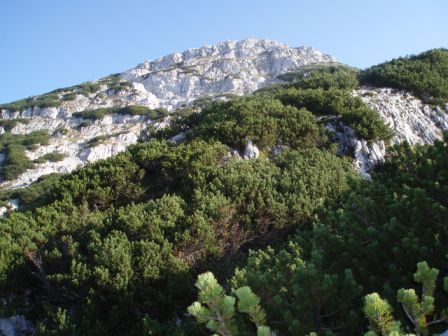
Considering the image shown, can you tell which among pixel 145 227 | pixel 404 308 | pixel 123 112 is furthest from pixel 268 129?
pixel 123 112

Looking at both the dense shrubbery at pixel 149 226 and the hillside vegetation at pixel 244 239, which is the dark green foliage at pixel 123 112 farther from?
the dense shrubbery at pixel 149 226

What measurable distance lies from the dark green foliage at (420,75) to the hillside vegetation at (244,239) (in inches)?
245

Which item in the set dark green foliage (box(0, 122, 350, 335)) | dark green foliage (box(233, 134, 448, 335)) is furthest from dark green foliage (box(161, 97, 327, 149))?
dark green foliage (box(233, 134, 448, 335))

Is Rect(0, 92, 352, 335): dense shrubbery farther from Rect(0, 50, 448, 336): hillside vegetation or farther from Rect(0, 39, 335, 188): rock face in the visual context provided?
Rect(0, 39, 335, 188): rock face

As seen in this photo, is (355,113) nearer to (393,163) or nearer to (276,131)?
(276,131)

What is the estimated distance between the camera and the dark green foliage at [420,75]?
24.6 m

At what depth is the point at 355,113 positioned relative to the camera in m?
19.0

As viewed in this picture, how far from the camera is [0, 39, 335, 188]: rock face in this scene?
62156 millimetres

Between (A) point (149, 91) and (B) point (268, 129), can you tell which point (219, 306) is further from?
(A) point (149, 91)

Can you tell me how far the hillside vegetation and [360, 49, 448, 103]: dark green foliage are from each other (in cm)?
621

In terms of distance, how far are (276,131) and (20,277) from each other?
1125 centimetres

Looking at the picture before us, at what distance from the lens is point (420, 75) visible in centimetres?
2645

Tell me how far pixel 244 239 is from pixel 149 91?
324 feet

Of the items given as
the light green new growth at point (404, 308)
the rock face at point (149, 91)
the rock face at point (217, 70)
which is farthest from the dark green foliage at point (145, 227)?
the rock face at point (217, 70)
